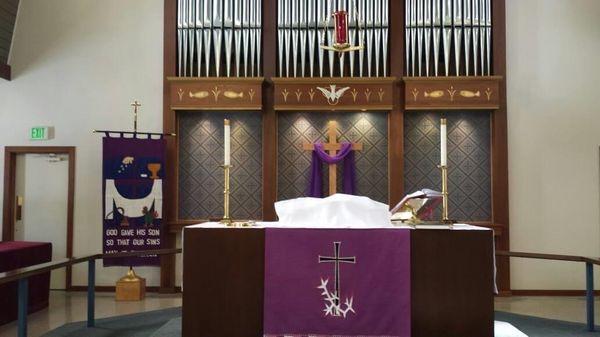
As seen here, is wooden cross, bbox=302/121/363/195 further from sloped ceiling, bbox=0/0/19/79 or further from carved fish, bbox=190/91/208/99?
sloped ceiling, bbox=0/0/19/79

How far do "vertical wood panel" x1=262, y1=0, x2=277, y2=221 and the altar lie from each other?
10.6 ft

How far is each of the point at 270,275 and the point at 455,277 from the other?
3.96 ft

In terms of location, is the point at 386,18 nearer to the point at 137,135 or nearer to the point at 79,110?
the point at 137,135

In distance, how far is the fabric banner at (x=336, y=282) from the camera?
11.9 feet

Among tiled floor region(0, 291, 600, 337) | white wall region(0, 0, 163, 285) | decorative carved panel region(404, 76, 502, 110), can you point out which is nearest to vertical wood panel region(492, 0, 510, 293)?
decorative carved panel region(404, 76, 502, 110)

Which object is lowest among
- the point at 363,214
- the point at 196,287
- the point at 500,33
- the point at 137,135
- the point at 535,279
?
the point at 535,279

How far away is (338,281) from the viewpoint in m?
3.68

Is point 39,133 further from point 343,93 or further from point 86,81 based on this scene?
point 343,93

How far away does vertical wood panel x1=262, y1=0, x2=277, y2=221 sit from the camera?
698 cm

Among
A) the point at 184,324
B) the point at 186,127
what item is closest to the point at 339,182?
the point at 186,127

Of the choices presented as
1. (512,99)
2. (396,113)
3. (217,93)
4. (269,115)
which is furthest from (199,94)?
(512,99)

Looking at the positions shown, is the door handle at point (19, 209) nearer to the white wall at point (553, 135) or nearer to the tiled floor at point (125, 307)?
the tiled floor at point (125, 307)

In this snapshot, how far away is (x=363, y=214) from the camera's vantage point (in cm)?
378

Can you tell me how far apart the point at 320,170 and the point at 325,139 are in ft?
1.36
